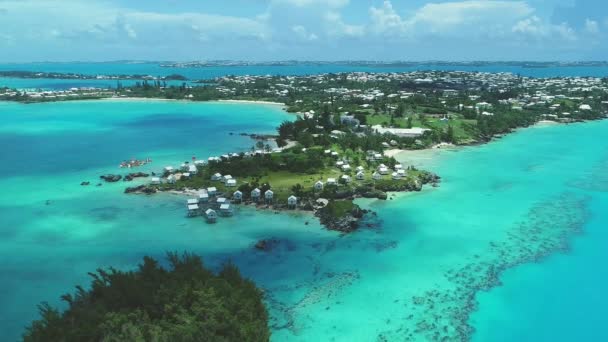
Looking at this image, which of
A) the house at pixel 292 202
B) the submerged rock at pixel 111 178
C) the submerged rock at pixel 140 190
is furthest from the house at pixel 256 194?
the submerged rock at pixel 111 178

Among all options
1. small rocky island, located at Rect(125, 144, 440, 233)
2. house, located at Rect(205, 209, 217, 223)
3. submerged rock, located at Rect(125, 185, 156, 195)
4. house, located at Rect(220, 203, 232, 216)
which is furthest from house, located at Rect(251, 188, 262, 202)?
submerged rock, located at Rect(125, 185, 156, 195)

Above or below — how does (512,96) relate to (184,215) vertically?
above

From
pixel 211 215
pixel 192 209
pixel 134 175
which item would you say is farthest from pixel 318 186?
pixel 134 175

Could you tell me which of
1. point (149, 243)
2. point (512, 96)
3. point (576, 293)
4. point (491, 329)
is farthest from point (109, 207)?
point (512, 96)

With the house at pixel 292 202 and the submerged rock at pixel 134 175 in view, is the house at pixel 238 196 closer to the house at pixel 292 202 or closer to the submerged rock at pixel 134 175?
the house at pixel 292 202

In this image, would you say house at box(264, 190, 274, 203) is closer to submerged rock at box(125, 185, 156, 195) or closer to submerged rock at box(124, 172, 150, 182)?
submerged rock at box(125, 185, 156, 195)

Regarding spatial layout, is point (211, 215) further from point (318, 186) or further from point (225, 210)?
point (318, 186)

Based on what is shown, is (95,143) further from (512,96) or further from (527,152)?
(512,96)
